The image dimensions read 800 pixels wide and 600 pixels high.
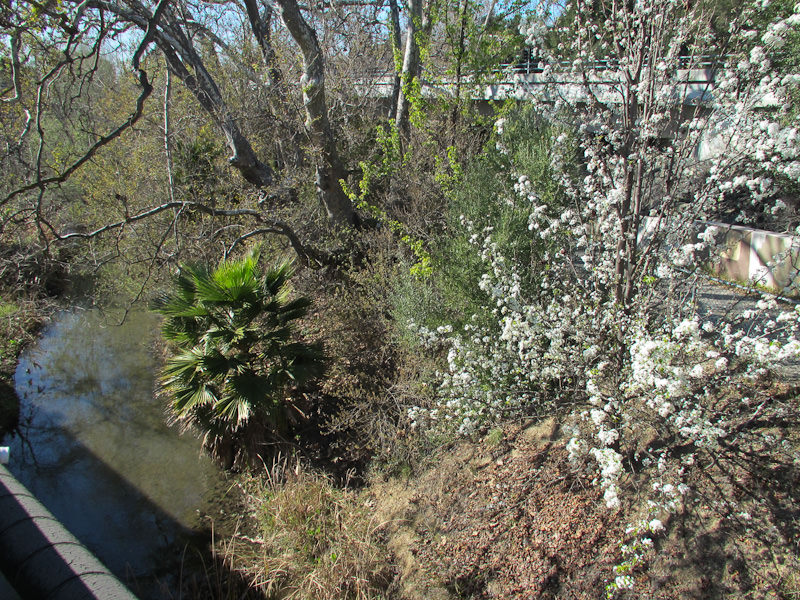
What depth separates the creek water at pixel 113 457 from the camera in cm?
634

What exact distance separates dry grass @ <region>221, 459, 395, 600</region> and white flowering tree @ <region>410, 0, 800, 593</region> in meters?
1.63

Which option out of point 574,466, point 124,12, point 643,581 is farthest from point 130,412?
point 643,581

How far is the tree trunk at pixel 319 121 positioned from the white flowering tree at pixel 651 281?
4.69 meters

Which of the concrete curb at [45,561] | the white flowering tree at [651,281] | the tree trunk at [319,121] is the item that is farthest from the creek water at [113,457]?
the tree trunk at [319,121]

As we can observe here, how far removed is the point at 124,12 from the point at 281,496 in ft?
22.8

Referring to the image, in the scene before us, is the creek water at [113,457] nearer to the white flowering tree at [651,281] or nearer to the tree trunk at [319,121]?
the white flowering tree at [651,281]

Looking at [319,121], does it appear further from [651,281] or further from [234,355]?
[651,281]

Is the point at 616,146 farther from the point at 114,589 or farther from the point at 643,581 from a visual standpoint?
the point at 114,589

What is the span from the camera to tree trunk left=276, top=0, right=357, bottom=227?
322 inches

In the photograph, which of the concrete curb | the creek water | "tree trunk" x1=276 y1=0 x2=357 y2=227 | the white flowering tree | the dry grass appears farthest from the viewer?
"tree trunk" x1=276 y1=0 x2=357 y2=227

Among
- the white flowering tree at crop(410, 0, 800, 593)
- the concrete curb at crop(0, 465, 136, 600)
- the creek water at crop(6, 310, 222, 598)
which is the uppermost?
the white flowering tree at crop(410, 0, 800, 593)

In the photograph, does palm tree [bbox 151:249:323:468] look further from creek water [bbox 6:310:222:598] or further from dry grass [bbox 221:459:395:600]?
creek water [bbox 6:310:222:598]

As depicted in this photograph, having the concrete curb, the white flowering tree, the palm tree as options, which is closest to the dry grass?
the palm tree

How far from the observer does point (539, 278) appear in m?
6.23
